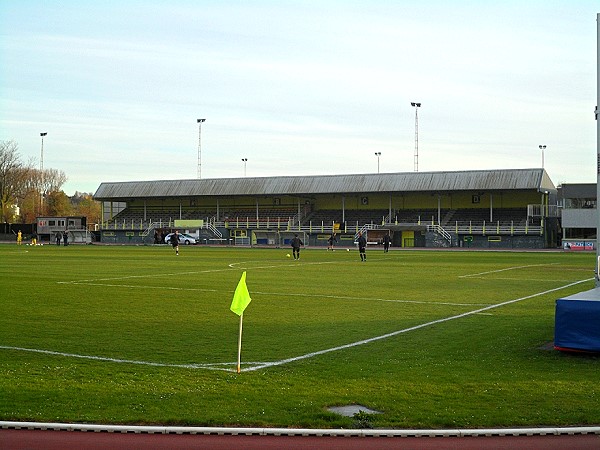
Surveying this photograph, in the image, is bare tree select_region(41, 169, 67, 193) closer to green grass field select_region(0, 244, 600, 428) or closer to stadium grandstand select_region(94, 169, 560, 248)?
stadium grandstand select_region(94, 169, 560, 248)

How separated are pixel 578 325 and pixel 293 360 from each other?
480cm

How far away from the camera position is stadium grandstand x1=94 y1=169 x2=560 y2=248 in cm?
8594

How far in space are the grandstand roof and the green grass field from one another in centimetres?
6241

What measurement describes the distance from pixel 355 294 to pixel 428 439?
680 inches

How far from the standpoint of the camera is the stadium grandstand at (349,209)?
8594 centimetres

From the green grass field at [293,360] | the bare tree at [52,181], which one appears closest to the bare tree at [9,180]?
the bare tree at [52,181]

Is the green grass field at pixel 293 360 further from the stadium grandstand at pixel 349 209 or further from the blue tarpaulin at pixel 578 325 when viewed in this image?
the stadium grandstand at pixel 349 209

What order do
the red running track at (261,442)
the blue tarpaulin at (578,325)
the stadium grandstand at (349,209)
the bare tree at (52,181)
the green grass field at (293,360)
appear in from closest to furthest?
the red running track at (261,442) → the green grass field at (293,360) → the blue tarpaulin at (578,325) → the stadium grandstand at (349,209) → the bare tree at (52,181)

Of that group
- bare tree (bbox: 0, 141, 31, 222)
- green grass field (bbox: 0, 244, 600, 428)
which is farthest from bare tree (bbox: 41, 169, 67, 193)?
green grass field (bbox: 0, 244, 600, 428)

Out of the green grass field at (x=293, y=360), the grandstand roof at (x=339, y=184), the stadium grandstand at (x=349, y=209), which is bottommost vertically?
the green grass field at (x=293, y=360)

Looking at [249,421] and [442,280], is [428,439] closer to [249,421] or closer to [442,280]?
[249,421]

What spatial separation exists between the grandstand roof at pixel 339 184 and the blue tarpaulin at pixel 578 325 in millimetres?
73559

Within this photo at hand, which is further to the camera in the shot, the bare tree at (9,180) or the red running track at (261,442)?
the bare tree at (9,180)

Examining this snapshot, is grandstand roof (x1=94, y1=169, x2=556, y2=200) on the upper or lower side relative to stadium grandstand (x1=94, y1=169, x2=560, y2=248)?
upper
